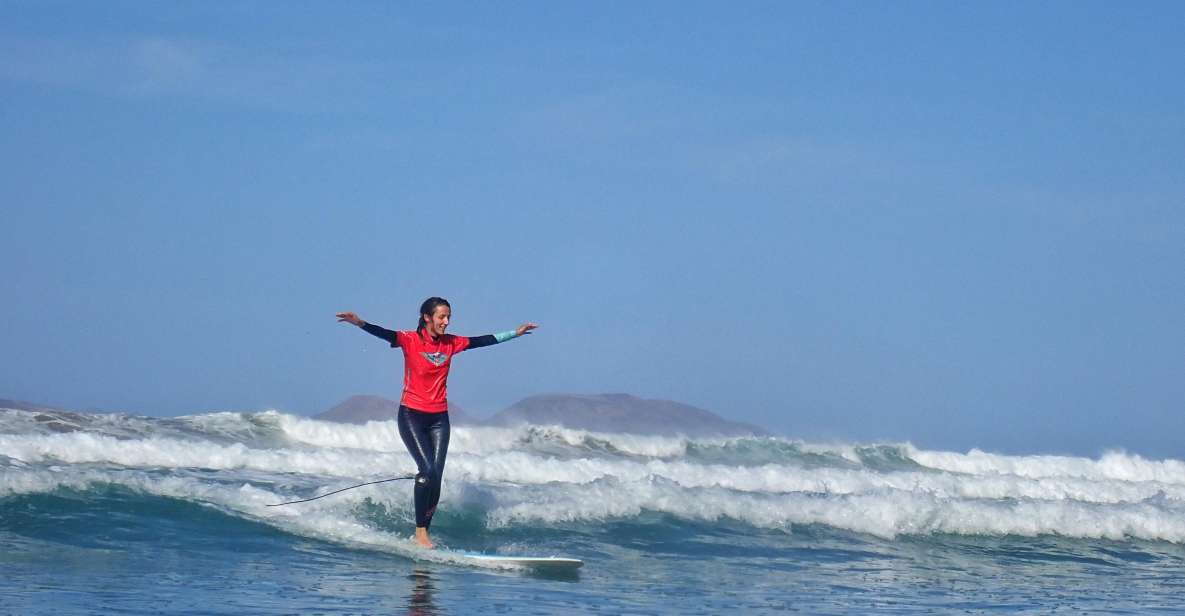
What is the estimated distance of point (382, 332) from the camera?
30.8 feet

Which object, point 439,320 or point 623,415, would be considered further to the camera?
point 623,415

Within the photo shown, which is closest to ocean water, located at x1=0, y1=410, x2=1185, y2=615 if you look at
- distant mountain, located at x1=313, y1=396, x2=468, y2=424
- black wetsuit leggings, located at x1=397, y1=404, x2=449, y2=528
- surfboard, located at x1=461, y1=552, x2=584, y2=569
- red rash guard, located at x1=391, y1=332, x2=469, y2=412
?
surfboard, located at x1=461, y1=552, x2=584, y2=569

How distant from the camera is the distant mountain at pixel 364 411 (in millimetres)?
23891

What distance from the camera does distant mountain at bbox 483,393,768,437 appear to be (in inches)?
1108

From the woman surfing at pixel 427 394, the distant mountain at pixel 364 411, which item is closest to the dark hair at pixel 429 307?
the woman surfing at pixel 427 394

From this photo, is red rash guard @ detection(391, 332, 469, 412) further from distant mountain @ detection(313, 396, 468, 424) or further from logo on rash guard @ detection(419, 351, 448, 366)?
distant mountain @ detection(313, 396, 468, 424)

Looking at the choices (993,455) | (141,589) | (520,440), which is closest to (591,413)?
(520,440)

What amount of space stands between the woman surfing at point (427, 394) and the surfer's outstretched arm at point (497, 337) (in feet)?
0.13

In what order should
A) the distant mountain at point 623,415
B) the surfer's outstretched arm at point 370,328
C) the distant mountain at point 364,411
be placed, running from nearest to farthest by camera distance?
the surfer's outstretched arm at point 370,328 → the distant mountain at point 364,411 → the distant mountain at point 623,415

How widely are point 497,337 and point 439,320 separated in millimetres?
628

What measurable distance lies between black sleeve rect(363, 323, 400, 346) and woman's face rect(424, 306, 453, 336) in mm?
279

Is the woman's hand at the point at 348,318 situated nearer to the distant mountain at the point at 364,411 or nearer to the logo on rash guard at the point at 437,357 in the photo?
the logo on rash guard at the point at 437,357

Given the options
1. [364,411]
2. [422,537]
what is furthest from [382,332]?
[364,411]

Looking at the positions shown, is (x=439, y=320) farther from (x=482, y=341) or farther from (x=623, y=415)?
(x=623, y=415)
